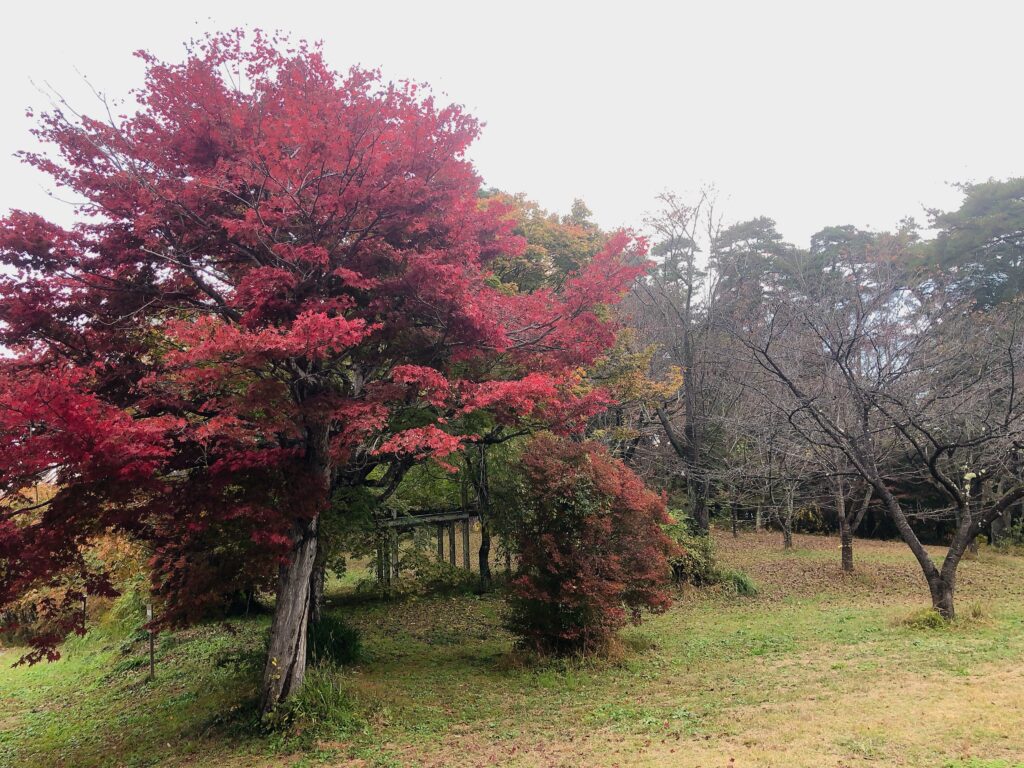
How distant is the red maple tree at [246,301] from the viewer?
18.1ft

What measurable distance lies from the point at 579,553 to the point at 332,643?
3.74 meters

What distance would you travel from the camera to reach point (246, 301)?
591 cm

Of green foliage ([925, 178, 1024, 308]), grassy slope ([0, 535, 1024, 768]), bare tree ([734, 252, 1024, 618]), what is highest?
green foliage ([925, 178, 1024, 308])

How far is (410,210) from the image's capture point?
6.48 meters

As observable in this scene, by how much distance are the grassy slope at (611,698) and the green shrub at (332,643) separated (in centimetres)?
34

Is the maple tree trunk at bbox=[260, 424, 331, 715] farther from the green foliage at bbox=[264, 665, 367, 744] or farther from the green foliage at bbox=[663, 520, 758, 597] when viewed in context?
the green foliage at bbox=[663, 520, 758, 597]

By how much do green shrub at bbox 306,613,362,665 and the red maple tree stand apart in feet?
6.08

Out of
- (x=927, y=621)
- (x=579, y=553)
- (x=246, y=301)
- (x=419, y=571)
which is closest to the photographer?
(x=246, y=301)

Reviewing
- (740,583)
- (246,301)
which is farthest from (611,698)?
(740,583)

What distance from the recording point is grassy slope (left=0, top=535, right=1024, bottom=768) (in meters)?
5.25

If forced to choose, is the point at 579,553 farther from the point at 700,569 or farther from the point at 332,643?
the point at 700,569

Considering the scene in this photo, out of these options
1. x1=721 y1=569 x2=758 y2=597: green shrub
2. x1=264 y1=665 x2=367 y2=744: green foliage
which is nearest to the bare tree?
x1=721 y1=569 x2=758 y2=597: green shrub

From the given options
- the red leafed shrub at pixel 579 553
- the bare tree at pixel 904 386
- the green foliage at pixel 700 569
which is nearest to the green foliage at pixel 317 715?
the red leafed shrub at pixel 579 553

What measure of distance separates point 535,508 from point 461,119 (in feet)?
16.9
